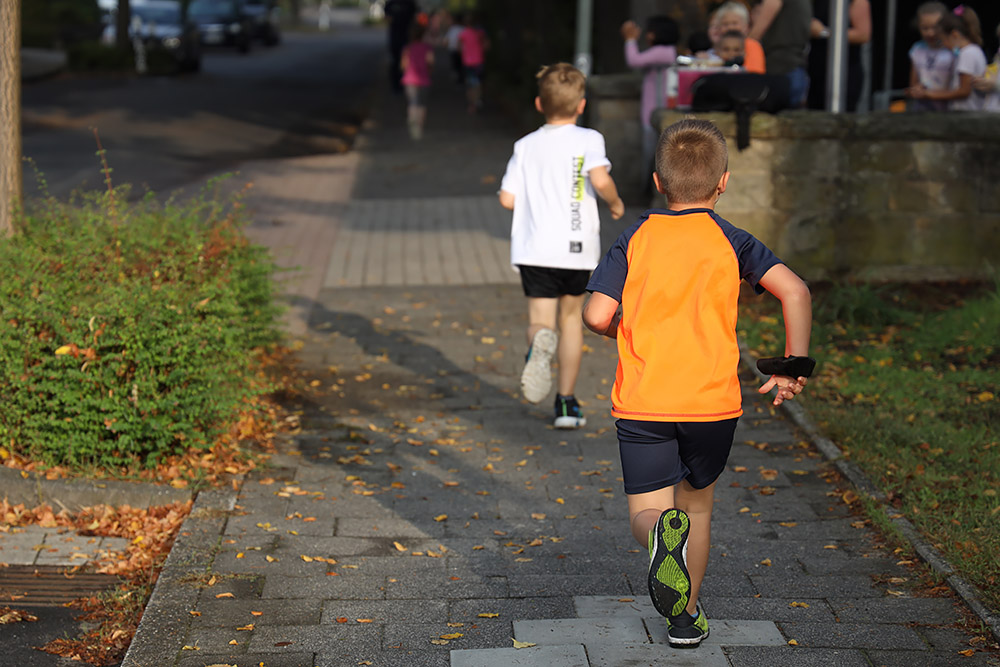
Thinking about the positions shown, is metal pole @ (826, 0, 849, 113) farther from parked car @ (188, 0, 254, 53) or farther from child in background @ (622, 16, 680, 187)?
parked car @ (188, 0, 254, 53)

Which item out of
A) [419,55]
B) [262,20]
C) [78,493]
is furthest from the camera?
[262,20]

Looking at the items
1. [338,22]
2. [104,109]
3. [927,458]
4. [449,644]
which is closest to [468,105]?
[104,109]

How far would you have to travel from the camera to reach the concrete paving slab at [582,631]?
3.87 m

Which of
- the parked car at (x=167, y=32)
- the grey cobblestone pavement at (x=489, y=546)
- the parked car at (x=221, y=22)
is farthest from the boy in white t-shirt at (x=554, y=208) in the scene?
the parked car at (x=221, y=22)

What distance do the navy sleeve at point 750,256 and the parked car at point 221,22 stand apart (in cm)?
4385

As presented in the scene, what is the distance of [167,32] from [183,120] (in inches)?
629

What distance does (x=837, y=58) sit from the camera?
994cm

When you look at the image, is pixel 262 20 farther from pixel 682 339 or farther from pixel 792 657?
pixel 792 657

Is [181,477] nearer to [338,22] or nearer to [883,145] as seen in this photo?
[883,145]

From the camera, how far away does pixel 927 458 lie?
565cm

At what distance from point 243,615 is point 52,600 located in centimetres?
81

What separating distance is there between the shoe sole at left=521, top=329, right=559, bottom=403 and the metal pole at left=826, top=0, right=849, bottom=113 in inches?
187

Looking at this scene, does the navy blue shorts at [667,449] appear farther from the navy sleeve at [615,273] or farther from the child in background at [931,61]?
the child in background at [931,61]

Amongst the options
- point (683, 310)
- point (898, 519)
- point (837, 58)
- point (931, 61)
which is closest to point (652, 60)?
point (931, 61)
